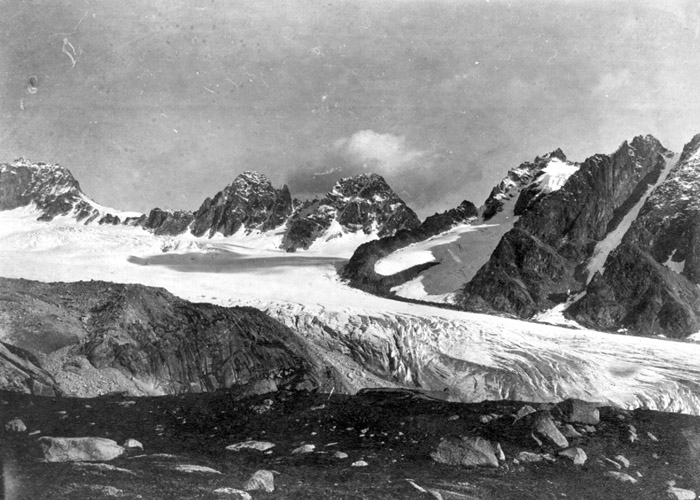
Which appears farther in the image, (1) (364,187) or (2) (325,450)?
(1) (364,187)

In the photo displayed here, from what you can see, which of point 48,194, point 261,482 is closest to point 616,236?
point 261,482

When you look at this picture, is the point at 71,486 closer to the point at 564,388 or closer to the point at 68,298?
the point at 68,298

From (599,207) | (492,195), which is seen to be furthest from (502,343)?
(492,195)

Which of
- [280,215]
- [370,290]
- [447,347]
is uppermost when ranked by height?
[280,215]

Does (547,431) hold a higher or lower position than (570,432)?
higher

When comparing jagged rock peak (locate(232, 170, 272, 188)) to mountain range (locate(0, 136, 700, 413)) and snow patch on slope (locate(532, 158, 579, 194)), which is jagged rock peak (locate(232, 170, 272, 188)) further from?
snow patch on slope (locate(532, 158, 579, 194))

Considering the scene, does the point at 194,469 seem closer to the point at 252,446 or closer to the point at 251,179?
the point at 252,446
